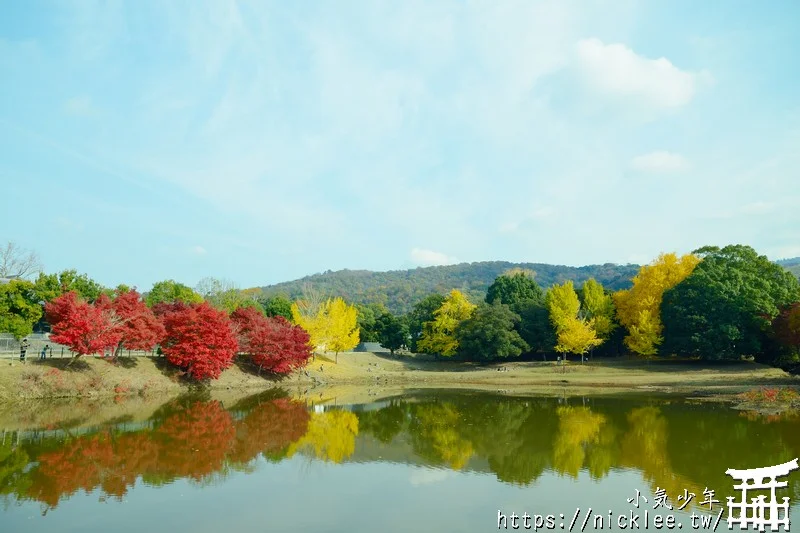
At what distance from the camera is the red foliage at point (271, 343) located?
44000 mm

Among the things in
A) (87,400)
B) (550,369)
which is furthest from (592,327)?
(87,400)

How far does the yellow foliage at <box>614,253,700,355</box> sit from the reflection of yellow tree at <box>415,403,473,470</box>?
A: 1142 inches

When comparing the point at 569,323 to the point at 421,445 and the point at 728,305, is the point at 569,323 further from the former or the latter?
the point at 421,445

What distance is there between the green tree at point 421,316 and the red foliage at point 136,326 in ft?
113

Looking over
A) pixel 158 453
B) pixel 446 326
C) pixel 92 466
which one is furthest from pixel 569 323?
pixel 92 466

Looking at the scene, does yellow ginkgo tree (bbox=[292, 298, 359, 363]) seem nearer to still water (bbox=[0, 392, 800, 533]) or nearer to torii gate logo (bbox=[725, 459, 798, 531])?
still water (bbox=[0, 392, 800, 533])

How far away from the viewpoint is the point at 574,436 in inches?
840

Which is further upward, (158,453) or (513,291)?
(513,291)

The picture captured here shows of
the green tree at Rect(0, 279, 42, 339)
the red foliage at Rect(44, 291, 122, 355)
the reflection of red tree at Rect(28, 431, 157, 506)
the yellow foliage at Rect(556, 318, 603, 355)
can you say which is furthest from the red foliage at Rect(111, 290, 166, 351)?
the yellow foliage at Rect(556, 318, 603, 355)

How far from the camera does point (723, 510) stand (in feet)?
39.2

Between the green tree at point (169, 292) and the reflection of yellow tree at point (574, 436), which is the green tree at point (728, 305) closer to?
the reflection of yellow tree at point (574, 436)

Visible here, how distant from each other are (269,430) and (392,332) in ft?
165

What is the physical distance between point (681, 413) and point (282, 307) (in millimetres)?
54024

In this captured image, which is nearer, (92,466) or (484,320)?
(92,466)
